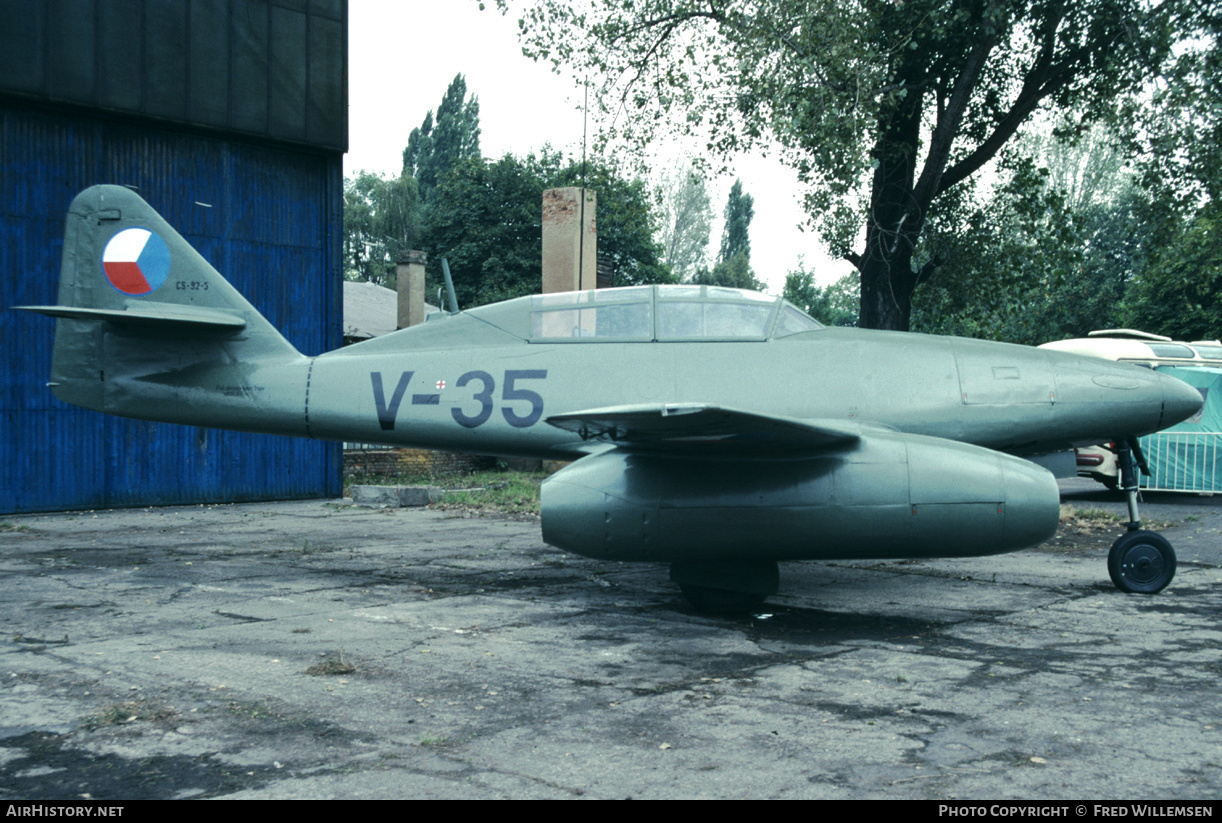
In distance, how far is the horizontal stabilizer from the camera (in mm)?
7340

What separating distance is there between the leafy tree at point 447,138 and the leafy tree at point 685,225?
1644cm

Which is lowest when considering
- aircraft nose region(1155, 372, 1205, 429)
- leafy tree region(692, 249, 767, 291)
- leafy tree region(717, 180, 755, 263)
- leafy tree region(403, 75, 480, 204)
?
aircraft nose region(1155, 372, 1205, 429)

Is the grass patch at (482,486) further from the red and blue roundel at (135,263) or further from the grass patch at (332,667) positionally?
the grass patch at (332,667)

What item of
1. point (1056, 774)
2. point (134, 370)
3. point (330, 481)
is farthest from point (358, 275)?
point (1056, 774)

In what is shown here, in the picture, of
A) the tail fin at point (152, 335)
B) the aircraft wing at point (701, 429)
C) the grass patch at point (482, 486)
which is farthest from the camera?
the grass patch at point (482, 486)

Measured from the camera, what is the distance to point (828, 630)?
6188mm

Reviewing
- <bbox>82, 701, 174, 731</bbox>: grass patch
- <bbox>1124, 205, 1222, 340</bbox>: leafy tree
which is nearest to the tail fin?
<bbox>82, 701, 174, 731</bbox>: grass patch

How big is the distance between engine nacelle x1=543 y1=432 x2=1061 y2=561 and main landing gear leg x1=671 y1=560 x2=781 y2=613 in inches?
13.1

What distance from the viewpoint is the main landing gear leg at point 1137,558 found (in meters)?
7.31

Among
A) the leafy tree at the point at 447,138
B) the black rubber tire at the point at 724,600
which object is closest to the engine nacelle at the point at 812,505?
the black rubber tire at the point at 724,600

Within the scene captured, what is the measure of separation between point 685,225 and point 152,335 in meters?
54.8

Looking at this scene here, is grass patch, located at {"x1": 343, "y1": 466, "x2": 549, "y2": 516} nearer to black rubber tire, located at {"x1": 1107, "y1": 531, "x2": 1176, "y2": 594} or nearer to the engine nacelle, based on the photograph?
the engine nacelle

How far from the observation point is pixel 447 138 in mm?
66500

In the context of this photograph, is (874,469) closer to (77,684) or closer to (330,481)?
(77,684)
